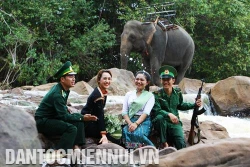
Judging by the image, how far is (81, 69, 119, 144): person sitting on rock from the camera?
5.28m

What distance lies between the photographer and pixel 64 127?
4812mm

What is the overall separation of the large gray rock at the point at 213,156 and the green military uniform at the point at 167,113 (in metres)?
1.06

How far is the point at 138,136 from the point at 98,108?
21.3 inches

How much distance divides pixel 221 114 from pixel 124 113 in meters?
6.77

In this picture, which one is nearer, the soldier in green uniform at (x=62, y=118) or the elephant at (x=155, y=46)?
the soldier in green uniform at (x=62, y=118)

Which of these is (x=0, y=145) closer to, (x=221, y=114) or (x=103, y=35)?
(x=221, y=114)

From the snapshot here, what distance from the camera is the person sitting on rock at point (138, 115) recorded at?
524 cm

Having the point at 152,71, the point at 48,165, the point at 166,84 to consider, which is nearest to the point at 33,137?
the point at 48,165

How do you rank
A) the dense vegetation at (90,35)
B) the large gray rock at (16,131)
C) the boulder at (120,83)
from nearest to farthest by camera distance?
the large gray rock at (16,131)
the boulder at (120,83)
the dense vegetation at (90,35)

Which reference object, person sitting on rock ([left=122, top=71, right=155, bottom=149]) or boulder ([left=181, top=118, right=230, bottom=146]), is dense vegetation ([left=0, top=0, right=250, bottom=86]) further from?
person sitting on rock ([left=122, top=71, right=155, bottom=149])

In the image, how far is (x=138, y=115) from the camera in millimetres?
5395

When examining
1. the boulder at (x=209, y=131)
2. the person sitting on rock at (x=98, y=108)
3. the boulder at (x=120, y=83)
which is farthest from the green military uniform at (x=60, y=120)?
the boulder at (x=120, y=83)

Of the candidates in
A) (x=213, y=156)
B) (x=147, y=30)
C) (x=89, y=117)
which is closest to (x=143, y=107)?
(x=89, y=117)

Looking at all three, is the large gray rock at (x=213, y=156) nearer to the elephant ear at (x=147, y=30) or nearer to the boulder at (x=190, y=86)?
the elephant ear at (x=147, y=30)
